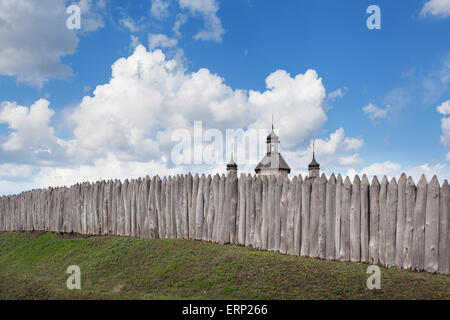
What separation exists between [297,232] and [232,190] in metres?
2.24

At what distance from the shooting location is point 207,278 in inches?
298

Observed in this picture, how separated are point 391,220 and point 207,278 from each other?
4298 mm

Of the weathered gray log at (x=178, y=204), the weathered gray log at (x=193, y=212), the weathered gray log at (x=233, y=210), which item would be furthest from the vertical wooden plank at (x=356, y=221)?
the weathered gray log at (x=178, y=204)

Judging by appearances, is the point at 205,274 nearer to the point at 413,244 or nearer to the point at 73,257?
the point at 413,244

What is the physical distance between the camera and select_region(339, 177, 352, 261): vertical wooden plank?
29.0 ft

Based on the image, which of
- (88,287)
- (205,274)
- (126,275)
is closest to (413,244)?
(205,274)

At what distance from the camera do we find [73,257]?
438 inches

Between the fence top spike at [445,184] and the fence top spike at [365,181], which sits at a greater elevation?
the fence top spike at [365,181]

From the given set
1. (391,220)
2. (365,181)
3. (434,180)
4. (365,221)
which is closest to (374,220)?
(365,221)

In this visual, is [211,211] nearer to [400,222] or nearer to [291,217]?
[291,217]

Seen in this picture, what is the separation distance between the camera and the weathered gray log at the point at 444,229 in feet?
25.7

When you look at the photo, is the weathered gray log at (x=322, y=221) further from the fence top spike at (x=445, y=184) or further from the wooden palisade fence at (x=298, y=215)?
the fence top spike at (x=445, y=184)

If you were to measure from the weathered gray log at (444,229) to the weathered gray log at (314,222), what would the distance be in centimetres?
263
